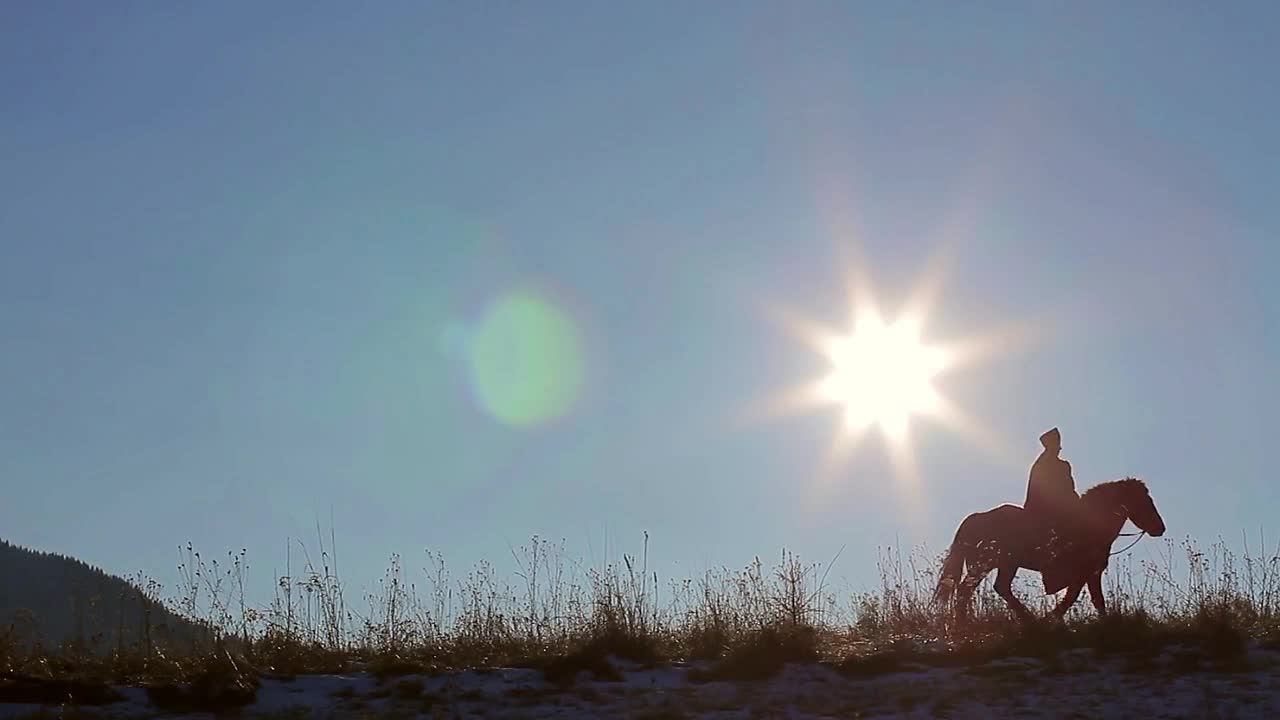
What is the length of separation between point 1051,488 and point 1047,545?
0.70 m

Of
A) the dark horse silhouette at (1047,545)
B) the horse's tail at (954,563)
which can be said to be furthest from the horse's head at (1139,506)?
the horse's tail at (954,563)

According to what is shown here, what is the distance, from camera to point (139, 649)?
11.3 metres

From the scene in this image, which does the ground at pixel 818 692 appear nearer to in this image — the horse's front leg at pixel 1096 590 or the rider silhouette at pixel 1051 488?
the horse's front leg at pixel 1096 590

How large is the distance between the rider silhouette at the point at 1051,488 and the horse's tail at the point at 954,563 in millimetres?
828

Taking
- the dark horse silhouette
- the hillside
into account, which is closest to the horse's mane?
the dark horse silhouette

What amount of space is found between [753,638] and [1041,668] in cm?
238

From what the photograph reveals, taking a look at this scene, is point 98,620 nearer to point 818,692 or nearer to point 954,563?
point 818,692

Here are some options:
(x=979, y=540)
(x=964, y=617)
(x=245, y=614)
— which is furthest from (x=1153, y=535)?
(x=245, y=614)

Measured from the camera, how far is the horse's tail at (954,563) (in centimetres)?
1523

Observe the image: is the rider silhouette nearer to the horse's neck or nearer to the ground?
the horse's neck

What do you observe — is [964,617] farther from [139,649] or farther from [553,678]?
[139,649]

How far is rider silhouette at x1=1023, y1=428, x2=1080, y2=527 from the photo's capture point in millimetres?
15312

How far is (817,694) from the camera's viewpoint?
9.81 metres

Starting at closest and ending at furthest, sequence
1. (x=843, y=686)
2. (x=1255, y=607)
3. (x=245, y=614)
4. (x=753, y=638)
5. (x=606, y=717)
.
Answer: (x=606, y=717) → (x=843, y=686) → (x=753, y=638) → (x=245, y=614) → (x=1255, y=607)
